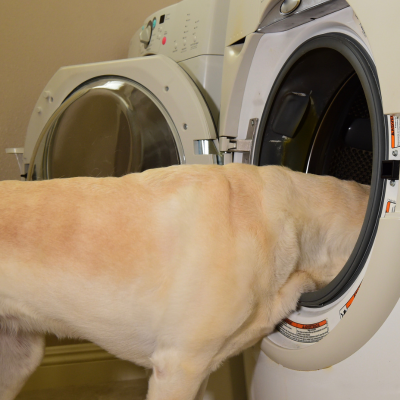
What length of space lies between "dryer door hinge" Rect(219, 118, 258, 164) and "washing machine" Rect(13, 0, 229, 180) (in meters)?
0.03

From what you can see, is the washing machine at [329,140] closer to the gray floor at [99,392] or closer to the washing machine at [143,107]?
the washing machine at [143,107]

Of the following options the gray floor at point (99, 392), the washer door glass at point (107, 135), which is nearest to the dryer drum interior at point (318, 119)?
the washer door glass at point (107, 135)

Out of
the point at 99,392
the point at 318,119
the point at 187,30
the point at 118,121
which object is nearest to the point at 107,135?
the point at 118,121

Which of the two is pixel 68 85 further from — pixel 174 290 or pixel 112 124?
pixel 174 290

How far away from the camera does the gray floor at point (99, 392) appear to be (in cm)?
115

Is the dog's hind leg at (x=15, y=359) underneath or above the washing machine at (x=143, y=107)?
underneath

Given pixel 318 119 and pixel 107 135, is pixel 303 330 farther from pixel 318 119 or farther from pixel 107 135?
pixel 107 135

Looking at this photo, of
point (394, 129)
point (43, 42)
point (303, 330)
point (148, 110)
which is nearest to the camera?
point (394, 129)

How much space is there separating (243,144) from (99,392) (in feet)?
2.69

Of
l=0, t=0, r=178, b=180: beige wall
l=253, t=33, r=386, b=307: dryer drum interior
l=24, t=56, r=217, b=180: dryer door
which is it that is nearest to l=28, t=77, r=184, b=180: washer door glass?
l=24, t=56, r=217, b=180: dryer door

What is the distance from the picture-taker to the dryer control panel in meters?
1.05

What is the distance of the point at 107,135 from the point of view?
114cm

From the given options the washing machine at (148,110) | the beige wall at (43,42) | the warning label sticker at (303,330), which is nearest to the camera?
the warning label sticker at (303,330)

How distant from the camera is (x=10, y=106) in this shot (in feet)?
4.92
